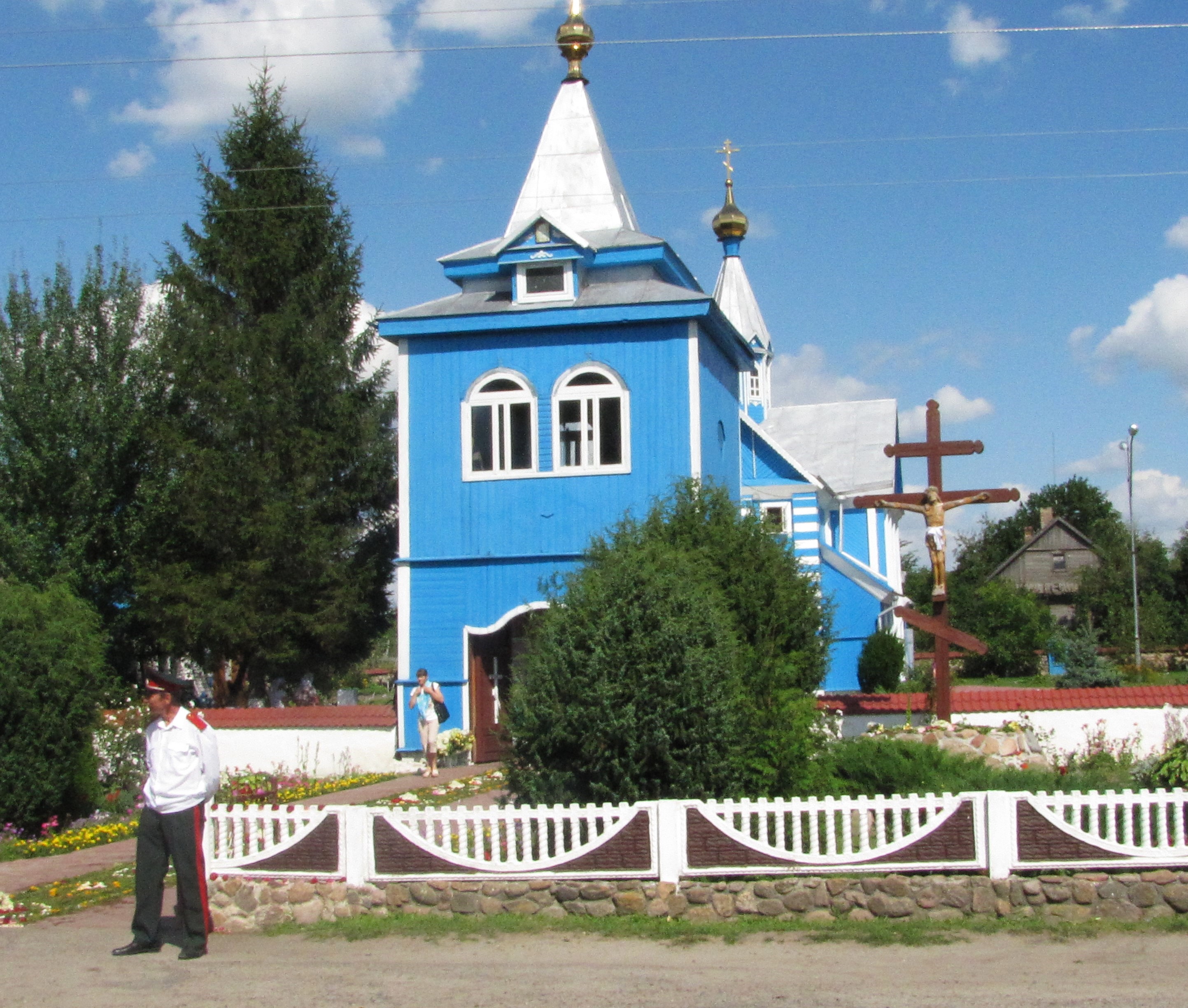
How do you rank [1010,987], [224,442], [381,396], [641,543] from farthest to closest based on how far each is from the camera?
[381,396]
[224,442]
[641,543]
[1010,987]

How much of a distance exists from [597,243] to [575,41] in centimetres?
397

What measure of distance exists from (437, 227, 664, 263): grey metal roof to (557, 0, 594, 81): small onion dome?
10.6 ft

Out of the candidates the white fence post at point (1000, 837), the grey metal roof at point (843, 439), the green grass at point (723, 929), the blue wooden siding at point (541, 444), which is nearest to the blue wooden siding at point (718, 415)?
the blue wooden siding at point (541, 444)

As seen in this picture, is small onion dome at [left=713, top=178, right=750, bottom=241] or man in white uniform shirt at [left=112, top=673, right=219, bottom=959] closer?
man in white uniform shirt at [left=112, top=673, right=219, bottom=959]

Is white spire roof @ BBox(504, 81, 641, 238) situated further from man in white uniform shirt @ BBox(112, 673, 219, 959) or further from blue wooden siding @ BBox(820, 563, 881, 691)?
man in white uniform shirt @ BBox(112, 673, 219, 959)

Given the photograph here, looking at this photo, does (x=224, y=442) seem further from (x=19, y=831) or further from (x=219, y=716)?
(x=19, y=831)

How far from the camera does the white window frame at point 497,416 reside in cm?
1806

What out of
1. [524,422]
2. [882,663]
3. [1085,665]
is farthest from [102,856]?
[1085,665]

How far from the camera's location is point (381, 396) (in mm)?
24531

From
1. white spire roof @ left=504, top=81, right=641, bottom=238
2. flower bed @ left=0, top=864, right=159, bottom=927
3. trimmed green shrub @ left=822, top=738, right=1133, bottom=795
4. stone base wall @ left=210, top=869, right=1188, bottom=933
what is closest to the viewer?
stone base wall @ left=210, top=869, right=1188, bottom=933

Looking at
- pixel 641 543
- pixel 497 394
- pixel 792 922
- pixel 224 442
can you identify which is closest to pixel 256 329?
pixel 224 442

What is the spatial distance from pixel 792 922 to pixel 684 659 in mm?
2065

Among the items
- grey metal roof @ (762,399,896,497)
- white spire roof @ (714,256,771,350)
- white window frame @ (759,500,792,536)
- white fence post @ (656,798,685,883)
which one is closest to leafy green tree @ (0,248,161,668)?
white window frame @ (759,500,792,536)

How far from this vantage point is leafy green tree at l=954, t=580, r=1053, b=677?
143 ft
